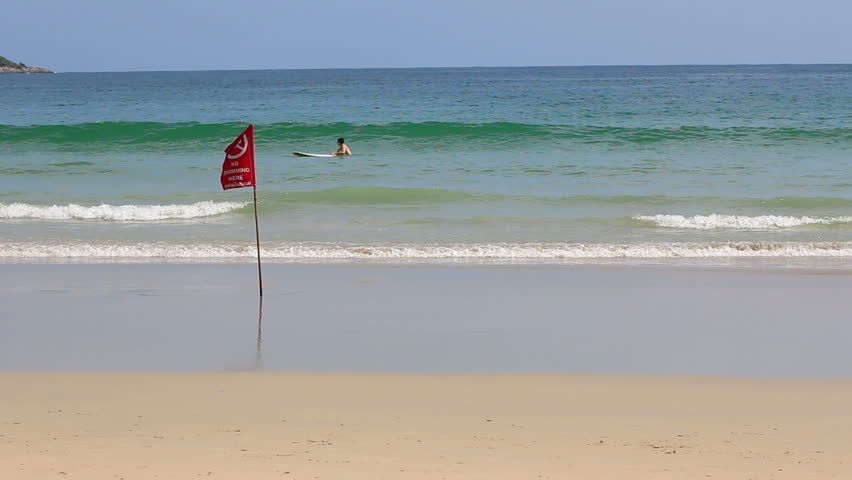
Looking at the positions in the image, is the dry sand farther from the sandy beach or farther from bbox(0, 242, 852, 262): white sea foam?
bbox(0, 242, 852, 262): white sea foam

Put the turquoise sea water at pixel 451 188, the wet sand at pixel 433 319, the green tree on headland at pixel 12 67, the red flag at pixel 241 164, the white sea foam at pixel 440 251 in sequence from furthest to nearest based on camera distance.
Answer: the green tree on headland at pixel 12 67 → the turquoise sea water at pixel 451 188 → the white sea foam at pixel 440 251 → the red flag at pixel 241 164 → the wet sand at pixel 433 319

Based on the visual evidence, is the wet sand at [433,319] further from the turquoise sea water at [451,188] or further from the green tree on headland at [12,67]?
the green tree on headland at [12,67]

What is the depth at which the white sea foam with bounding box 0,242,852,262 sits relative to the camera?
41.7ft

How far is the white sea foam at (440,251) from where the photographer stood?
12.7 m

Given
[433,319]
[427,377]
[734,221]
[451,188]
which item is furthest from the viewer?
[451,188]

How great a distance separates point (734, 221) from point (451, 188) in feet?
20.3

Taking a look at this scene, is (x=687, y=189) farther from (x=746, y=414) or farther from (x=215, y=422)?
(x=215, y=422)

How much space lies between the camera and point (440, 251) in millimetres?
12938

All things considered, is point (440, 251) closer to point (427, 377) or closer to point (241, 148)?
point (241, 148)

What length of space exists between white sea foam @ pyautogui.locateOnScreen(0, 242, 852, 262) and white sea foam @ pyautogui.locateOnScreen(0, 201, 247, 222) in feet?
10.9

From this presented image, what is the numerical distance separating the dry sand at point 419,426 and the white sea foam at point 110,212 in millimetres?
10187

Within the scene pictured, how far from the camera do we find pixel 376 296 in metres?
9.77

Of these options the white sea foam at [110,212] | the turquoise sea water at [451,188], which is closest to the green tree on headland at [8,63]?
the turquoise sea water at [451,188]

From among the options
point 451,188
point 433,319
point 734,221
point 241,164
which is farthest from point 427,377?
point 451,188
